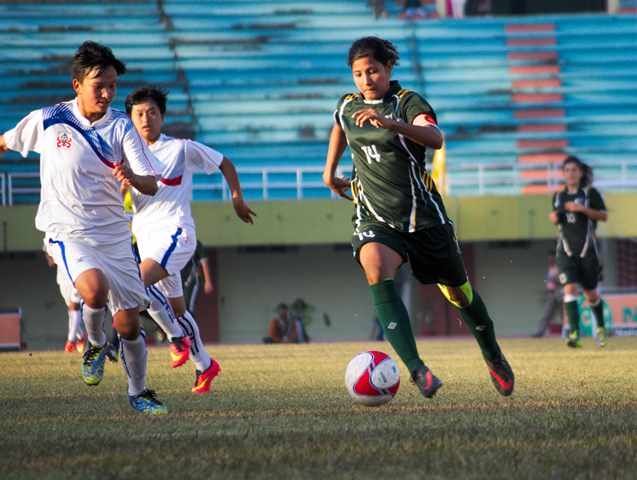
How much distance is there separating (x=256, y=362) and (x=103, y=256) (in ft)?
23.7

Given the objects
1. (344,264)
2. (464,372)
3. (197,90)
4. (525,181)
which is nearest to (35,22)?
(197,90)

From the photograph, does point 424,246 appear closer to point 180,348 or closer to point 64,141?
point 64,141

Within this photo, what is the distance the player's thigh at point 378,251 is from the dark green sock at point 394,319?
0.20 ft

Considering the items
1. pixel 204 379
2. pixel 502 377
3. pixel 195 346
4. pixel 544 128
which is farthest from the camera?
pixel 544 128

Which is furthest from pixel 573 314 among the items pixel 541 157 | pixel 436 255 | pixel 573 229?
pixel 541 157

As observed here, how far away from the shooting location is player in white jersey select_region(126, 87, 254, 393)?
33.0ft

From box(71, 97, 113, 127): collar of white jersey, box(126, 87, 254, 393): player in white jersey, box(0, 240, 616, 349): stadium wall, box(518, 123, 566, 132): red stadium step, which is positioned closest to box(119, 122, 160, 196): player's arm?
Result: box(71, 97, 113, 127): collar of white jersey

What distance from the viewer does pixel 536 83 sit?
32531mm

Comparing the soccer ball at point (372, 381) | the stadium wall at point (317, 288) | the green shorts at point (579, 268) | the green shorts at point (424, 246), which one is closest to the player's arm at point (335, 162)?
the green shorts at point (424, 246)

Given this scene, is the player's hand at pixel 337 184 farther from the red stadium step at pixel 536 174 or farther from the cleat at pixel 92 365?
the red stadium step at pixel 536 174

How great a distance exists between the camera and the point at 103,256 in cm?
749

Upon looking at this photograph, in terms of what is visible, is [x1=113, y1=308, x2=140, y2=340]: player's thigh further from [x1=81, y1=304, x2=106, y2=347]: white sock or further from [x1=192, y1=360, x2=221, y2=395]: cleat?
[x1=192, y1=360, x2=221, y2=395]: cleat

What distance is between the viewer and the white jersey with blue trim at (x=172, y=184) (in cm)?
1053

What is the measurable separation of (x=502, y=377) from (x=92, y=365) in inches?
103
